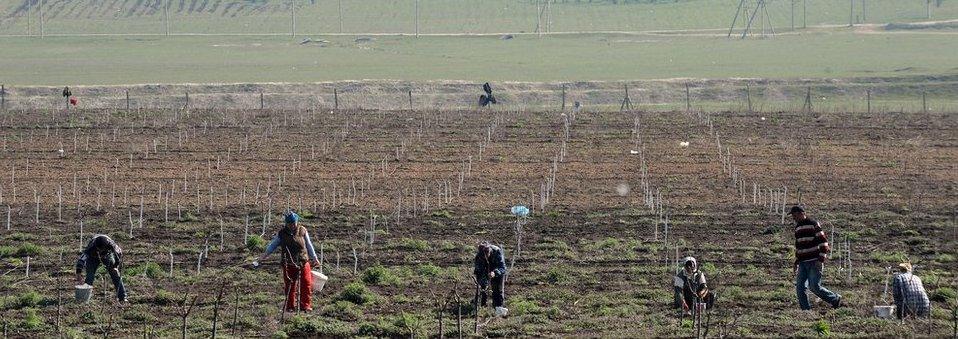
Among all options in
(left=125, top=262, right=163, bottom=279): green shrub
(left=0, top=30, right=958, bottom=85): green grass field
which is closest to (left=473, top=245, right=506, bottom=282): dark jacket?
(left=125, top=262, right=163, bottom=279): green shrub

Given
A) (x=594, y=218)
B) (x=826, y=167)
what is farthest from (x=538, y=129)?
(x=594, y=218)

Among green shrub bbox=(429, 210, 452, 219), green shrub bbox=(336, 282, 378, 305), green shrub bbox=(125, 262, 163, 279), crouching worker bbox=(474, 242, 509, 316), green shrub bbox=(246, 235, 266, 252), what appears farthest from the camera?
green shrub bbox=(429, 210, 452, 219)

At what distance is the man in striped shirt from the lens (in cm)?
1698

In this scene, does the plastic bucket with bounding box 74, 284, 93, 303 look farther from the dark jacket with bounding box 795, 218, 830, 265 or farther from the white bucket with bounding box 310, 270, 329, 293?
the dark jacket with bounding box 795, 218, 830, 265

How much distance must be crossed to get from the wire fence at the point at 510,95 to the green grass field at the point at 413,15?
188ft

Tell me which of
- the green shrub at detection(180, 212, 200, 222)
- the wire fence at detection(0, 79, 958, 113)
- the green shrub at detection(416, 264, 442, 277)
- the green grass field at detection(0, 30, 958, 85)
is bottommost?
the green shrub at detection(416, 264, 442, 277)

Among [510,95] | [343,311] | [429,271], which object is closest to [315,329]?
[343,311]

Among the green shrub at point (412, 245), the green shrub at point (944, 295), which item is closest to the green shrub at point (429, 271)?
the green shrub at point (412, 245)

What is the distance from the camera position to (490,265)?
1698 cm

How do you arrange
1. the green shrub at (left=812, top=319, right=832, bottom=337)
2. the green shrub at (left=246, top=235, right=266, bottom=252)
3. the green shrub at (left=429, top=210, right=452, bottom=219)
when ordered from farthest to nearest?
the green shrub at (left=429, top=210, right=452, bottom=219) < the green shrub at (left=246, top=235, right=266, bottom=252) < the green shrub at (left=812, top=319, right=832, bottom=337)

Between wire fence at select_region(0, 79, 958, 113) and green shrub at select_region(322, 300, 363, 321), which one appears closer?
green shrub at select_region(322, 300, 363, 321)

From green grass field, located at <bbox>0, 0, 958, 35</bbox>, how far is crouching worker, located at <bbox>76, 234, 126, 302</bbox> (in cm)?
10484

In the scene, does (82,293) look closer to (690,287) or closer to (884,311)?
(690,287)

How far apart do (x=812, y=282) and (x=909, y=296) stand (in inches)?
45.8
